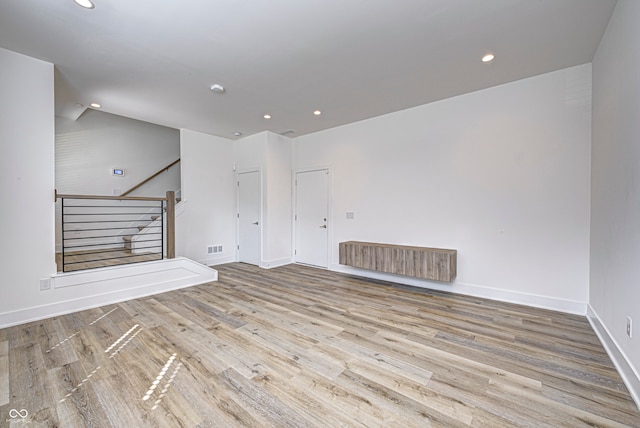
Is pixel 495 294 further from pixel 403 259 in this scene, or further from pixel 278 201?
pixel 278 201

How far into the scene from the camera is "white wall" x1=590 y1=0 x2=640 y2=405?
186 centimetres

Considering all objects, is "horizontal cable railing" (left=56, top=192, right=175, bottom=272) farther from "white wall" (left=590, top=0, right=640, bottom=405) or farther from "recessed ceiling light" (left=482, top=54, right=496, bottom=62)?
"white wall" (left=590, top=0, right=640, bottom=405)

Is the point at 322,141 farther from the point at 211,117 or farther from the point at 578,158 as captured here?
the point at 578,158

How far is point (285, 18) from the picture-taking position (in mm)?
2314

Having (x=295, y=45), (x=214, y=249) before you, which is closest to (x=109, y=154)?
(x=214, y=249)

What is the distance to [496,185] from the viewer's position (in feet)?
11.7

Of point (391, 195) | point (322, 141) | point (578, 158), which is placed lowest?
point (391, 195)

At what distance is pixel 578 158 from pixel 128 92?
5887 millimetres

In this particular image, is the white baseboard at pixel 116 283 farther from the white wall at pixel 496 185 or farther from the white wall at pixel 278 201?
the white wall at pixel 496 185

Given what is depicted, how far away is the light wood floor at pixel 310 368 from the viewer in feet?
5.28

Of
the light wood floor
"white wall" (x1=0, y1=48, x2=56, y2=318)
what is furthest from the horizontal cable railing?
the light wood floor

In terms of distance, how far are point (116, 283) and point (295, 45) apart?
3.80 meters

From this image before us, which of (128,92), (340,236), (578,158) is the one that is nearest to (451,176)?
(578,158)

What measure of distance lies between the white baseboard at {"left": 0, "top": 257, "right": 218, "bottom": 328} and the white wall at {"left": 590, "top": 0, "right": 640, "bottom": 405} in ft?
16.4
